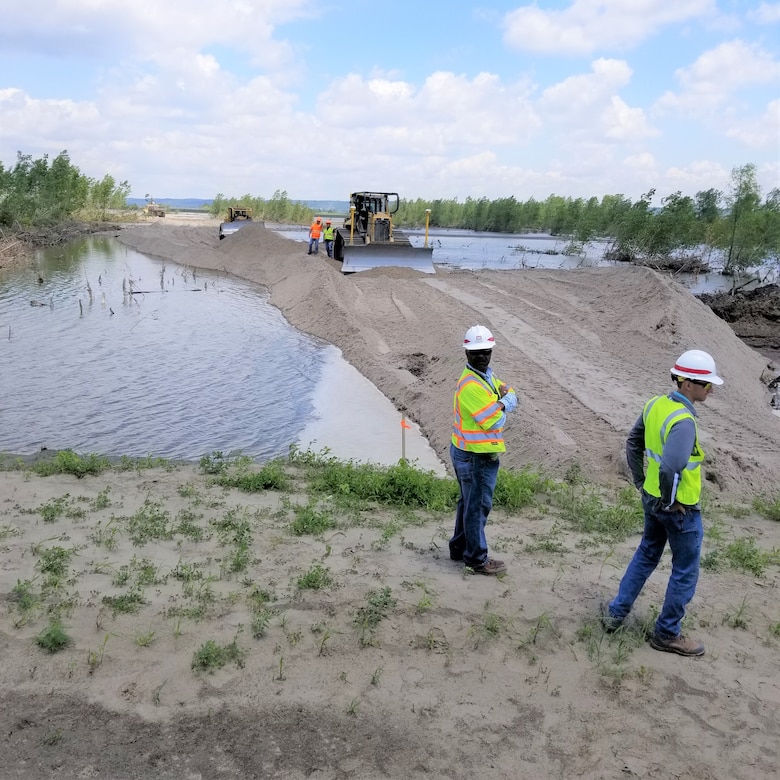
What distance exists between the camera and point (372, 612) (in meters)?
4.83

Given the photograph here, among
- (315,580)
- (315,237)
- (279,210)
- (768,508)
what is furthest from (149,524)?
(279,210)

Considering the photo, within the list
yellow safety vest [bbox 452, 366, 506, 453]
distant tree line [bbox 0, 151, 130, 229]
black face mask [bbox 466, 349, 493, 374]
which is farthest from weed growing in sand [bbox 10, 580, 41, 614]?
distant tree line [bbox 0, 151, 130, 229]

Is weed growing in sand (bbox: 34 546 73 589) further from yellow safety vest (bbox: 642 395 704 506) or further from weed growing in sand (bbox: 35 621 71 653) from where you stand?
yellow safety vest (bbox: 642 395 704 506)

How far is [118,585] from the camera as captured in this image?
5.11 metres

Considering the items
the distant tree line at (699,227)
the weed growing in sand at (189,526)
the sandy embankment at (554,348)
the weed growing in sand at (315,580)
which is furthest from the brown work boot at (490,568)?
the distant tree line at (699,227)

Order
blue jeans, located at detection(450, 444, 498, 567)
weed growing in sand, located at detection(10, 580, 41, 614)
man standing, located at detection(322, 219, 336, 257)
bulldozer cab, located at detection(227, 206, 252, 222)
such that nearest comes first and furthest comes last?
weed growing in sand, located at detection(10, 580, 41, 614), blue jeans, located at detection(450, 444, 498, 567), man standing, located at detection(322, 219, 336, 257), bulldozer cab, located at detection(227, 206, 252, 222)

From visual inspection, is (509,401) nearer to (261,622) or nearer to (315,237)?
(261,622)

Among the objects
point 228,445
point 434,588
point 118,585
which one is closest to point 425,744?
point 434,588

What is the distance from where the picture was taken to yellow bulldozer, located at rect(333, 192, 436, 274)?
25.4m

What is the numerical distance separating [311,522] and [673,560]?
316 cm

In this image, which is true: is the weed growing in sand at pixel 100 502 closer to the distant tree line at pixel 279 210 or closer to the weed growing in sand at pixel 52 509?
the weed growing in sand at pixel 52 509

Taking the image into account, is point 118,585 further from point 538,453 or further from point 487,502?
point 538,453

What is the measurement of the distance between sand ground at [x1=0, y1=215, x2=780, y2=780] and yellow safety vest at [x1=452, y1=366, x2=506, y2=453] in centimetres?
109

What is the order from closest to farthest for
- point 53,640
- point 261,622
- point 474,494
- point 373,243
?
point 53,640, point 261,622, point 474,494, point 373,243
